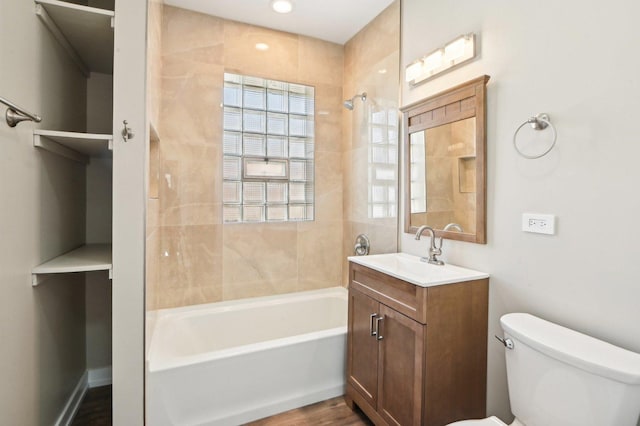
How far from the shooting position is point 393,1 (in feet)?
7.93

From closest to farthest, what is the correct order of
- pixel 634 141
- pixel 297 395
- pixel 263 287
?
pixel 634 141, pixel 297 395, pixel 263 287

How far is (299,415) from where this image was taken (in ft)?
6.50

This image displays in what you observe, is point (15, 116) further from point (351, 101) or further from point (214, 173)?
point (351, 101)

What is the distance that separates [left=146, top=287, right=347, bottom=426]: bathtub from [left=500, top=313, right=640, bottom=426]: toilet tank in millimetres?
1155

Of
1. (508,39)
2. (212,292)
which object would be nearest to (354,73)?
(508,39)

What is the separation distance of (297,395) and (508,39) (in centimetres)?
233

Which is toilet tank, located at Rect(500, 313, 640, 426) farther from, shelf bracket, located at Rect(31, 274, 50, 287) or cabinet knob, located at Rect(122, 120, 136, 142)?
shelf bracket, located at Rect(31, 274, 50, 287)

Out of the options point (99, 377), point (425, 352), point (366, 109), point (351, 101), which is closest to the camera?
point (425, 352)

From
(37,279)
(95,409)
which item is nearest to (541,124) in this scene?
(37,279)

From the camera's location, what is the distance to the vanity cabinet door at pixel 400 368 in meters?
1.47

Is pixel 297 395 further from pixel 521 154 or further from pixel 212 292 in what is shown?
pixel 521 154

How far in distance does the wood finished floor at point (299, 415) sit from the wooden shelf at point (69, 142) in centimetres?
155

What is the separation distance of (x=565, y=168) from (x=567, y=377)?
802 millimetres

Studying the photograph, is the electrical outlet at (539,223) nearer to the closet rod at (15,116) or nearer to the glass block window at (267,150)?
the glass block window at (267,150)
